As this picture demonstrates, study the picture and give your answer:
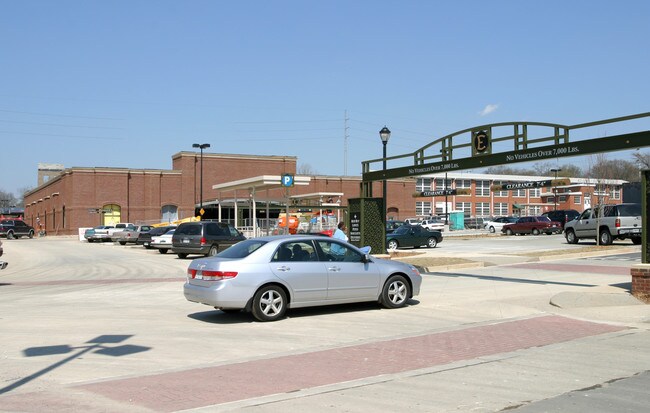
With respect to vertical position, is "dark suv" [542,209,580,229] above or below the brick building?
below

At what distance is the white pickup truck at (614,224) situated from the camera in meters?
32.1

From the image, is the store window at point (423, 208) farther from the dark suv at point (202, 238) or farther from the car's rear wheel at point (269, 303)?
the car's rear wheel at point (269, 303)

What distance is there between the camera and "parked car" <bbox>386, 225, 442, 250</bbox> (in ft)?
111

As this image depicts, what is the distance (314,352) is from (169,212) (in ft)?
212

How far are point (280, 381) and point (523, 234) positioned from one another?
160 feet

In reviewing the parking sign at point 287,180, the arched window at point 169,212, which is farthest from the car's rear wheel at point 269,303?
the arched window at point 169,212

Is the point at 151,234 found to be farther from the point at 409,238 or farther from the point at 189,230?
the point at 409,238

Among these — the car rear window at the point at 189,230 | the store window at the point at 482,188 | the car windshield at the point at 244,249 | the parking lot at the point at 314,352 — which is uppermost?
the store window at the point at 482,188

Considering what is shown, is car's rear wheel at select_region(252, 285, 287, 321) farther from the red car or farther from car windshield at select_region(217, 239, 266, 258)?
the red car

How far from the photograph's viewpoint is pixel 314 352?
344 inches

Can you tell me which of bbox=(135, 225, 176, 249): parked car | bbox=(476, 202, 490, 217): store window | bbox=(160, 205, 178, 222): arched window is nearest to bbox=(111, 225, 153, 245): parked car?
bbox=(135, 225, 176, 249): parked car

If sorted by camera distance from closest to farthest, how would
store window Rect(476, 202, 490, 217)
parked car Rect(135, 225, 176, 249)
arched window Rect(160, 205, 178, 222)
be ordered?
parked car Rect(135, 225, 176, 249) < arched window Rect(160, 205, 178, 222) < store window Rect(476, 202, 490, 217)

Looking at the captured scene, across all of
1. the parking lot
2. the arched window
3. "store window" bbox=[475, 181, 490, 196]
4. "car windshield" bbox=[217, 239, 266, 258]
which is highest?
"store window" bbox=[475, 181, 490, 196]

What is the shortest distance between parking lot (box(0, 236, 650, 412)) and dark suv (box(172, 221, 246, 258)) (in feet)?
38.7
